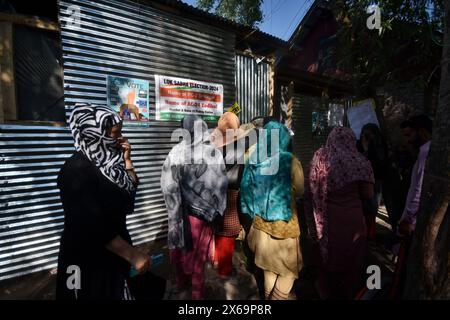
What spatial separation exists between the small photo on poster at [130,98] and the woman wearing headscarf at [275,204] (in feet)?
8.23

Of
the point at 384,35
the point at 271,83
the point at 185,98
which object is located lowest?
the point at 185,98

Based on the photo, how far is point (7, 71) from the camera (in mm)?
3295

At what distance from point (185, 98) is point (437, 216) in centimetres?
421

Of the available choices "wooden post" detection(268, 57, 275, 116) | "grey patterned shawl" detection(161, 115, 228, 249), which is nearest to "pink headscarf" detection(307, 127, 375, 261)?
"grey patterned shawl" detection(161, 115, 228, 249)

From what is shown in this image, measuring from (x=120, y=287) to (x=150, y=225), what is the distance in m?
2.94

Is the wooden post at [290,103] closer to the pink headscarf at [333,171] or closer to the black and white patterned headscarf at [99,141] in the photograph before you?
the pink headscarf at [333,171]

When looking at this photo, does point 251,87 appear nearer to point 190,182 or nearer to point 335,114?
point 190,182

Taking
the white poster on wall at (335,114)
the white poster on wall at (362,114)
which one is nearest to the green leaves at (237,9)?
the white poster on wall at (335,114)

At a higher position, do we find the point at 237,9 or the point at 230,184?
the point at 237,9

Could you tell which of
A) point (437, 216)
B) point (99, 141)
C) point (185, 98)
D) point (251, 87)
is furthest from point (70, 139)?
point (437, 216)

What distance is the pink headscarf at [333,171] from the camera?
2.43 metres

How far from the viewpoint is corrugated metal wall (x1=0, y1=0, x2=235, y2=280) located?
10.8 feet

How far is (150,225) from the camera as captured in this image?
4508 mm
